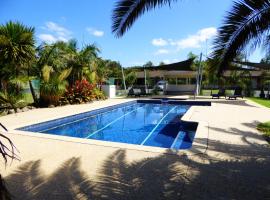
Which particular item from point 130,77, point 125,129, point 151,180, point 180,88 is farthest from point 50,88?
point 130,77

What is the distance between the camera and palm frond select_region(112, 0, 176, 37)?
496 cm

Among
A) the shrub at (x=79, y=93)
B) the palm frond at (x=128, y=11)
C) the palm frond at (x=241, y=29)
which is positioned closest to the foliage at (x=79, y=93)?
the shrub at (x=79, y=93)

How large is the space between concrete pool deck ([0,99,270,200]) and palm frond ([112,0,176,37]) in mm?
2679

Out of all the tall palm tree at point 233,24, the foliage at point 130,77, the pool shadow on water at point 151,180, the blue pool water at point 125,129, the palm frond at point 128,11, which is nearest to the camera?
the pool shadow on water at point 151,180

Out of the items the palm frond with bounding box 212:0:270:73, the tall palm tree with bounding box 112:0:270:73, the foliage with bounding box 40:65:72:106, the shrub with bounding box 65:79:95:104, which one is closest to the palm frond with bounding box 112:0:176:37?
the tall palm tree with bounding box 112:0:270:73

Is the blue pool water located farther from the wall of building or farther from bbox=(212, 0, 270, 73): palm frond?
the wall of building

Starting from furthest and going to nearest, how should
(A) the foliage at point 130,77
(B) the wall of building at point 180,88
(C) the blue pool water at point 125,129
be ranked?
(A) the foliage at point 130,77, (B) the wall of building at point 180,88, (C) the blue pool water at point 125,129

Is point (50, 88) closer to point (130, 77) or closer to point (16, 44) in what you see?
point (16, 44)

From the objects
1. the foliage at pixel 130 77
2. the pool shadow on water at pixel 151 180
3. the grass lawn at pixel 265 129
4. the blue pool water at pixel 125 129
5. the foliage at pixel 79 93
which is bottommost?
the blue pool water at pixel 125 129

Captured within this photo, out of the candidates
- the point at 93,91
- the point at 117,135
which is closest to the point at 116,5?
the point at 117,135

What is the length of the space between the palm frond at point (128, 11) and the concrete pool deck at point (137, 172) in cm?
268

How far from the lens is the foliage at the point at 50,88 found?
49.0 feet

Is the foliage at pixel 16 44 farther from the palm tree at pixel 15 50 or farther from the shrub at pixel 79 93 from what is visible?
the shrub at pixel 79 93

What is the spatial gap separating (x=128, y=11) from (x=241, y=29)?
251 centimetres
